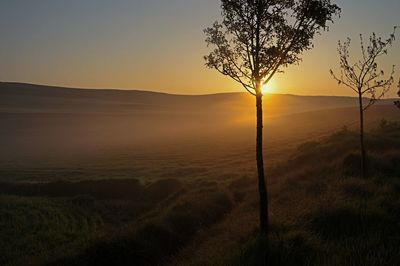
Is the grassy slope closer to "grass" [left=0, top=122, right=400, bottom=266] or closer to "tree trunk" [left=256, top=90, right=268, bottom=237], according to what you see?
"grass" [left=0, top=122, right=400, bottom=266]

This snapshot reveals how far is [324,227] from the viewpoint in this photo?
44.0 feet

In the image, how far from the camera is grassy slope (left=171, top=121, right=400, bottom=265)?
10438 mm

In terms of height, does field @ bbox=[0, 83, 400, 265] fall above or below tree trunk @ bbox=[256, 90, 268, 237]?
below

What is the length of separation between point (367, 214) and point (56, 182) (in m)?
33.0

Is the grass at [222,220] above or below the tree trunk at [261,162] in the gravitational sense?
below

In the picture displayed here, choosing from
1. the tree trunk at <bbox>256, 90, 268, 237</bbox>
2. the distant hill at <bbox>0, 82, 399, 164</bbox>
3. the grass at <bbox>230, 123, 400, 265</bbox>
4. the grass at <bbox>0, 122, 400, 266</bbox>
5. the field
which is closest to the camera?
the grass at <bbox>230, 123, 400, 265</bbox>

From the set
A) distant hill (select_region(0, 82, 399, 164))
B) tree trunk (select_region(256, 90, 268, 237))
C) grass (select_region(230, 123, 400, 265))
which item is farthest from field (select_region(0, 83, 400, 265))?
distant hill (select_region(0, 82, 399, 164))

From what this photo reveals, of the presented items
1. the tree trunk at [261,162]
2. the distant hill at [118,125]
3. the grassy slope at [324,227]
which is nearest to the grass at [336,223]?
the grassy slope at [324,227]

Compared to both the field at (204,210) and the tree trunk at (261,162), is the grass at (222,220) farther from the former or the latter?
the tree trunk at (261,162)

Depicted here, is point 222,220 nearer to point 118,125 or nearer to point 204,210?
point 204,210

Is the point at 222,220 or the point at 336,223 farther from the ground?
the point at 336,223

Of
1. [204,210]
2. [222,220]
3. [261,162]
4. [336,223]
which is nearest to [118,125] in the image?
[204,210]

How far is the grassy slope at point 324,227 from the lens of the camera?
1044 cm

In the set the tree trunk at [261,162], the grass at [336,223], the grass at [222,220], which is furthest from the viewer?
the tree trunk at [261,162]
